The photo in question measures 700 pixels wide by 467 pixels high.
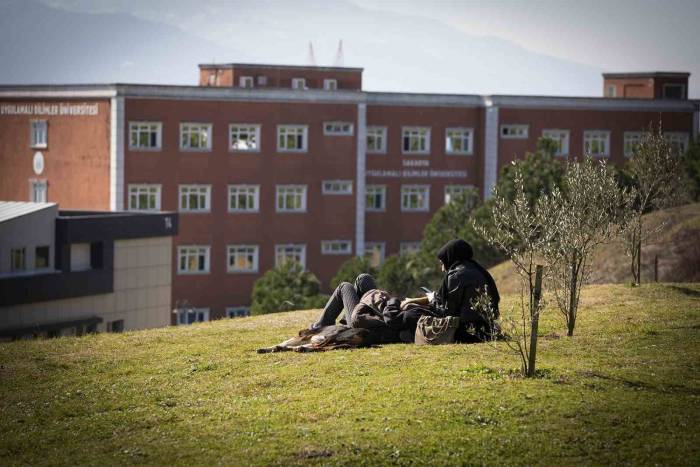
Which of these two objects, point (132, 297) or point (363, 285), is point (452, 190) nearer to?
point (132, 297)

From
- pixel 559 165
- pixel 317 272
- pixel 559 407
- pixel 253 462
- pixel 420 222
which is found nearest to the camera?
pixel 253 462

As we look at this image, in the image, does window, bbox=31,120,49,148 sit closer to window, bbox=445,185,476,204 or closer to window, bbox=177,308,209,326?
window, bbox=177,308,209,326

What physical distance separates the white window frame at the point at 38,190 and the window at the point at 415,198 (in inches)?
819

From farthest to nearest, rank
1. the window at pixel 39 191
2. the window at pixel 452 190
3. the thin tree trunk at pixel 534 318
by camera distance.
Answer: the window at pixel 452 190, the window at pixel 39 191, the thin tree trunk at pixel 534 318

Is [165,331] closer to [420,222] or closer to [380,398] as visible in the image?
[380,398]


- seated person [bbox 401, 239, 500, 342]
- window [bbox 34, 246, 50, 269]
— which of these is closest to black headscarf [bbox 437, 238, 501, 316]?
seated person [bbox 401, 239, 500, 342]

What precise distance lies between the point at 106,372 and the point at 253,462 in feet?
16.1

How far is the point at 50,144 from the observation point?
66562 mm

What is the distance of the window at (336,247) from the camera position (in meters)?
68.1

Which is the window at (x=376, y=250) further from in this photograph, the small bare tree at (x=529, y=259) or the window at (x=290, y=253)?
the small bare tree at (x=529, y=259)

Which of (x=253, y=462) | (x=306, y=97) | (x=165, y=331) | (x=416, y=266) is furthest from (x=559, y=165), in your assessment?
(x=253, y=462)

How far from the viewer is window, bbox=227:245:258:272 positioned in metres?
65.6

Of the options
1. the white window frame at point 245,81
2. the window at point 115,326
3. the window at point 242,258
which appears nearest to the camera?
the window at point 115,326

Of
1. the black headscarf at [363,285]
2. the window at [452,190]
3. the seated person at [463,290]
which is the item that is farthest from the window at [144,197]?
the seated person at [463,290]
